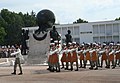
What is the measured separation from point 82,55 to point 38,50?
10167 millimetres

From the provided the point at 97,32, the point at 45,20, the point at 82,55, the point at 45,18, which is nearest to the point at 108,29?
the point at 97,32

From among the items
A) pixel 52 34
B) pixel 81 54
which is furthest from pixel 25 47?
pixel 81 54

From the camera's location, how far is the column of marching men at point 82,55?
21453mm

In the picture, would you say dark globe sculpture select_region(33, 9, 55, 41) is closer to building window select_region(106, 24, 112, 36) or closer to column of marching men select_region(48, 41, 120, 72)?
column of marching men select_region(48, 41, 120, 72)

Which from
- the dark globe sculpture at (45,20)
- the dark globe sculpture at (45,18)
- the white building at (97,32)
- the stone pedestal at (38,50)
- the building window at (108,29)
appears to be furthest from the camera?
the building window at (108,29)

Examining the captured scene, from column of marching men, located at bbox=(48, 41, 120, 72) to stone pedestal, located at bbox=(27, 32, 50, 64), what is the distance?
24.8 ft

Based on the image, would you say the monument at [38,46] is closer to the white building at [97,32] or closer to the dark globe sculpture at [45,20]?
the dark globe sculpture at [45,20]

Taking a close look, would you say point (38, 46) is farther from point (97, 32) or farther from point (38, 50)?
point (97, 32)

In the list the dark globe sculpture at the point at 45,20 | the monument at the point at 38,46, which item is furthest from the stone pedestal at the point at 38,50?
the dark globe sculpture at the point at 45,20

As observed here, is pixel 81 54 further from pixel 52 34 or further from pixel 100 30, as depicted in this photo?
pixel 100 30

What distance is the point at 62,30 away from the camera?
88.8 meters

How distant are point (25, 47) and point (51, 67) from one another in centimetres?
1836

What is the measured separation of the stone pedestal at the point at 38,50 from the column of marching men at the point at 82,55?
7568 millimetres

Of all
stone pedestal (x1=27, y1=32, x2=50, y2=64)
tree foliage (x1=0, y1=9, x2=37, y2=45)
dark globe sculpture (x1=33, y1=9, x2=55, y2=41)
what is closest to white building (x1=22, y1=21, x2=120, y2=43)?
tree foliage (x1=0, y1=9, x2=37, y2=45)
